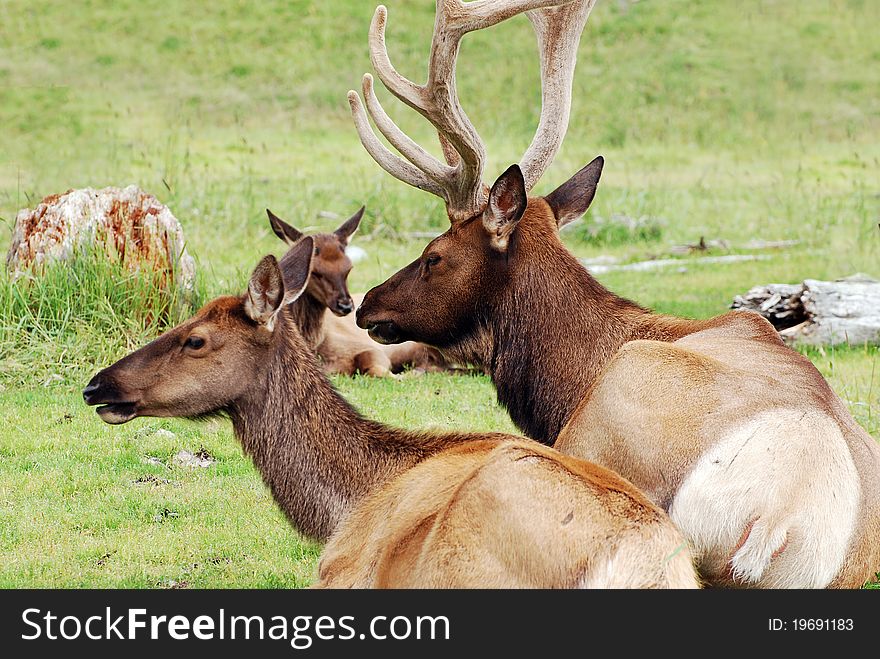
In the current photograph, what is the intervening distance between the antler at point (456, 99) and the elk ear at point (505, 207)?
40cm

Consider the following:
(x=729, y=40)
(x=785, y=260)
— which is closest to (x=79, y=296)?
(x=785, y=260)

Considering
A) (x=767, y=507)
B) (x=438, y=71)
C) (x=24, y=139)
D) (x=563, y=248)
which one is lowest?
(x=24, y=139)

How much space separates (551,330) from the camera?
577cm

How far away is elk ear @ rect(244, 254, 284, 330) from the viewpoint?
17.2 ft

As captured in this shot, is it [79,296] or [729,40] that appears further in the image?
[729,40]

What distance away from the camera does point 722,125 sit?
2569 centimetres

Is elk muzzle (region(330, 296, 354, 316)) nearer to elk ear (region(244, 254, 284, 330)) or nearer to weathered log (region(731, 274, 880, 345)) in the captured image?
weathered log (region(731, 274, 880, 345))

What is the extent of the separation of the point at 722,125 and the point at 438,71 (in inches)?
812

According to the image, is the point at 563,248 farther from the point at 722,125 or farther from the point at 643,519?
the point at 722,125

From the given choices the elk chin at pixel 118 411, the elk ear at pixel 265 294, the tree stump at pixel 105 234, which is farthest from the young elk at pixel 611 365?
the tree stump at pixel 105 234

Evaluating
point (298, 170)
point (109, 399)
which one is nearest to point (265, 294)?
point (109, 399)

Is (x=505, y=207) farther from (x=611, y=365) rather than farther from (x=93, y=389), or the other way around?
(x=93, y=389)

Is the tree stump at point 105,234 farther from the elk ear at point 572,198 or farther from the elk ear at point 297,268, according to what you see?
the elk ear at point 572,198
